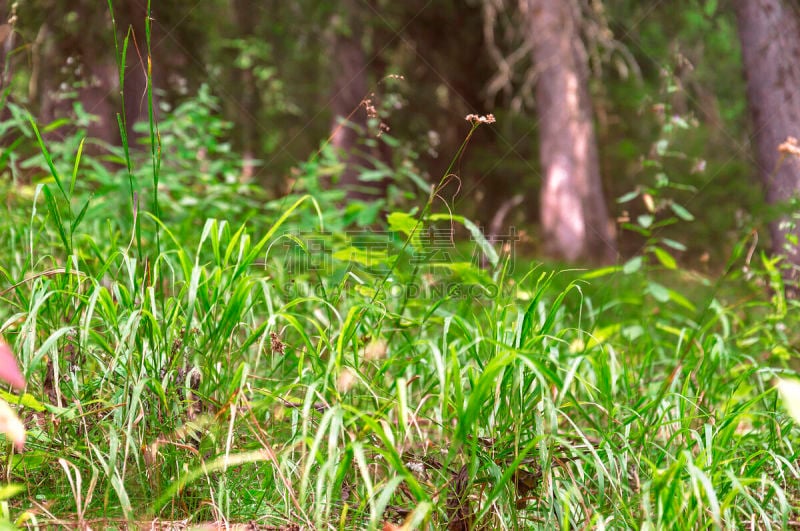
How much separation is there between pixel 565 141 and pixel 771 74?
3892mm

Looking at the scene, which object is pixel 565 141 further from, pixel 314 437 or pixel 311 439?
pixel 311 439

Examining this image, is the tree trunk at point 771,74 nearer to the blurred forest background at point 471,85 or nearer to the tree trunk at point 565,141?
the blurred forest background at point 471,85

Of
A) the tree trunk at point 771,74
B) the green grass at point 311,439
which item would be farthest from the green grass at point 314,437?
the tree trunk at point 771,74

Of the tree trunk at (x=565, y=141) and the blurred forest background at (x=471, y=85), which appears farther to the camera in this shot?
the tree trunk at (x=565, y=141)

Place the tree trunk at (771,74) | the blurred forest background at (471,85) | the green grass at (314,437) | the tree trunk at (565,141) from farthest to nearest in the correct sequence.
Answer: the tree trunk at (565,141) < the blurred forest background at (471,85) < the tree trunk at (771,74) < the green grass at (314,437)

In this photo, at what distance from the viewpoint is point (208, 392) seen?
5.42 feet

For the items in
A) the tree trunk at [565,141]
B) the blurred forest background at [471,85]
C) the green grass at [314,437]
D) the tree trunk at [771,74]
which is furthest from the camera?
the tree trunk at [565,141]

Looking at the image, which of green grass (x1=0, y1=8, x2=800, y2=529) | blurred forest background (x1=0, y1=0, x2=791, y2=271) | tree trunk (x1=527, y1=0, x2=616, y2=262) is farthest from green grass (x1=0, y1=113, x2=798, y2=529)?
tree trunk (x1=527, y1=0, x2=616, y2=262)

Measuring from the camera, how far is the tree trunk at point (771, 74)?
4.28m

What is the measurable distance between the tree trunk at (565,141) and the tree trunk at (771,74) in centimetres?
353

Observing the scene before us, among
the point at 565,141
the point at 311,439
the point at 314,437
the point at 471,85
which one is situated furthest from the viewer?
the point at 471,85

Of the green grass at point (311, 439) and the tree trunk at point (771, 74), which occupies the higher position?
the tree trunk at point (771, 74)

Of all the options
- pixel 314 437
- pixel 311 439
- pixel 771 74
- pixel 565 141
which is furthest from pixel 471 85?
pixel 311 439

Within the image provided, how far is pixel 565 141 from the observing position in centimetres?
821
